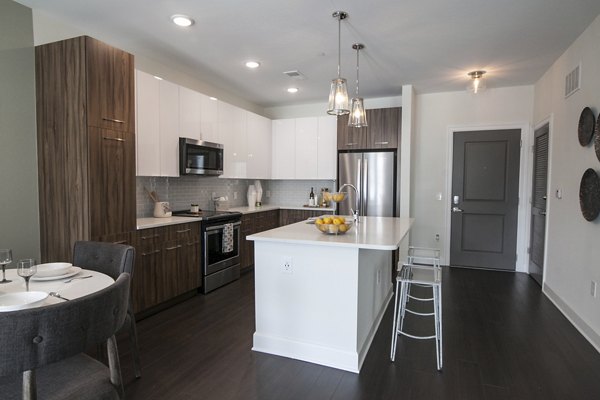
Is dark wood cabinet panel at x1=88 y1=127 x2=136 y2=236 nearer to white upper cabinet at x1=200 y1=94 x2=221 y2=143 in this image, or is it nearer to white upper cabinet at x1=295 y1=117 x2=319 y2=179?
white upper cabinet at x1=200 y1=94 x2=221 y2=143

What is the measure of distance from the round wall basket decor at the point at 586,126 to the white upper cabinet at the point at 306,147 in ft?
11.1

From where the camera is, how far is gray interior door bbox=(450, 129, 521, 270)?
4.93m

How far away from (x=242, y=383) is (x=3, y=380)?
49.1 inches

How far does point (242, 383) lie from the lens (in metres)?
2.18

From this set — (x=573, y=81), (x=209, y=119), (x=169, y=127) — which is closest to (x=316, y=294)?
(x=169, y=127)

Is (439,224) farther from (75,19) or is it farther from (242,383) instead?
(75,19)

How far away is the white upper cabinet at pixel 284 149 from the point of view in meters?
5.77

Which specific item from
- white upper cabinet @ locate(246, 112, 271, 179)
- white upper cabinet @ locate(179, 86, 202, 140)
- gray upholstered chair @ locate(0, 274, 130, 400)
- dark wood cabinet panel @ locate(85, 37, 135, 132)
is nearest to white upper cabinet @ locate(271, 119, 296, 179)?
white upper cabinet @ locate(246, 112, 271, 179)

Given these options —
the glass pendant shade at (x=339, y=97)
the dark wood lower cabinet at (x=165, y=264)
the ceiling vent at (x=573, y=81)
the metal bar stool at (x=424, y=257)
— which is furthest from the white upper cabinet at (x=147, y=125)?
the ceiling vent at (x=573, y=81)

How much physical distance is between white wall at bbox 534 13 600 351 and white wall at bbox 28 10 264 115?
13.5 ft

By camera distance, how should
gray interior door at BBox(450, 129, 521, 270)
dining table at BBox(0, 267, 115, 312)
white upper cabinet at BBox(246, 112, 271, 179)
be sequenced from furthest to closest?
white upper cabinet at BBox(246, 112, 271, 179) < gray interior door at BBox(450, 129, 521, 270) < dining table at BBox(0, 267, 115, 312)

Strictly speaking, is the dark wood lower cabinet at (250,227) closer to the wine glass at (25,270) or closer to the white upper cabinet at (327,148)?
the white upper cabinet at (327,148)

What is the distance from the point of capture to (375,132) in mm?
5098

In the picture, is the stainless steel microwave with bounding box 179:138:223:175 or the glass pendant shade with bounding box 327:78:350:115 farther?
the stainless steel microwave with bounding box 179:138:223:175
